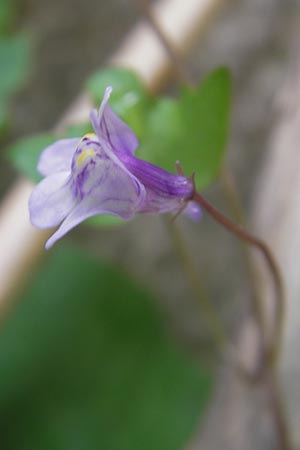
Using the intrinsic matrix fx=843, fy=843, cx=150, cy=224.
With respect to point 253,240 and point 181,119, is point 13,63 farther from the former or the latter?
point 253,240

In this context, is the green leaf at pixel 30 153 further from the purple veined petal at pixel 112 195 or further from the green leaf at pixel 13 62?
the green leaf at pixel 13 62

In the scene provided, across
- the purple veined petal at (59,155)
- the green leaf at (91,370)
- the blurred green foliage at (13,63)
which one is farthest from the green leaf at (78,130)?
the green leaf at (91,370)

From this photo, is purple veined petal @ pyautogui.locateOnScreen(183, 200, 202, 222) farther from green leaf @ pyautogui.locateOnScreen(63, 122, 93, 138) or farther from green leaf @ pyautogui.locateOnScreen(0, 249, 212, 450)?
green leaf @ pyautogui.locateOnScreen(0, 249, 212, 450)

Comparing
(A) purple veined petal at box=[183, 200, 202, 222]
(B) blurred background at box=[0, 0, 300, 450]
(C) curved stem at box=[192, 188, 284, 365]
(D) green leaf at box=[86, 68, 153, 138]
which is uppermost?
(D) green leaf at box=[86, 68, 153, 138]

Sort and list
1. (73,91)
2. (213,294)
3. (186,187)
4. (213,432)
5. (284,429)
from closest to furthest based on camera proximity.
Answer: (186,187), (284,429), (213,432), (213,294), (73,91)

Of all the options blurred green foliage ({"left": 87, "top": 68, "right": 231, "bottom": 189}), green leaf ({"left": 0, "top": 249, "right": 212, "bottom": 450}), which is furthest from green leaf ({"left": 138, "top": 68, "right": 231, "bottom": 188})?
green leaf ({"left": 0, "top": 249, "right": 212, "bottom": 450})

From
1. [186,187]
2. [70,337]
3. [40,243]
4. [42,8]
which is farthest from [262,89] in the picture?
[186,187]

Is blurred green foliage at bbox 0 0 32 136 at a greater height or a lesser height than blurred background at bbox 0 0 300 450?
greater

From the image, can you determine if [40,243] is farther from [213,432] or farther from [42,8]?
[42,8]
